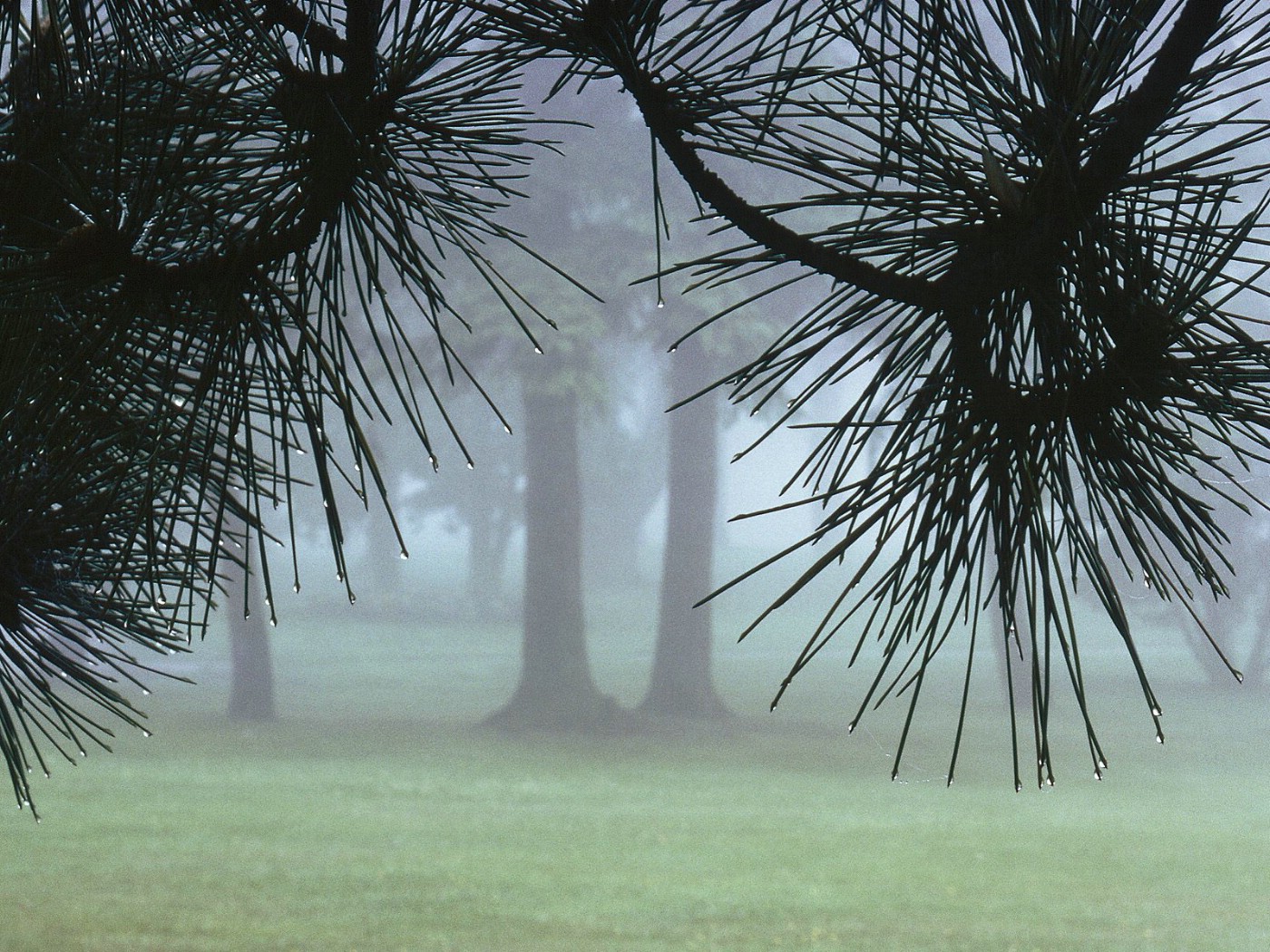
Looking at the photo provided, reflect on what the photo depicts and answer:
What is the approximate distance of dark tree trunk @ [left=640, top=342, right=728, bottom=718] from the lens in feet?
49.7

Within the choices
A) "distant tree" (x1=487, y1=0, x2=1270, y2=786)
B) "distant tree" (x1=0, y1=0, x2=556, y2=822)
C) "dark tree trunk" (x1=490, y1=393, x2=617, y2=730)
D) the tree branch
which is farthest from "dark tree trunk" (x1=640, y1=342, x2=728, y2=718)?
the tree branch

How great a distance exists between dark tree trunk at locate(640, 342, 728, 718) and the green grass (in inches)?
33.1

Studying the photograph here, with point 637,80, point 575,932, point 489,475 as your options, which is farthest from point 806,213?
point 637,80

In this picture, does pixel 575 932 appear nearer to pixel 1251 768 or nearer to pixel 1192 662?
pixel 1251 768

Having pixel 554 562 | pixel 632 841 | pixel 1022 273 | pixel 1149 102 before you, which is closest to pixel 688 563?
pixel 554 562

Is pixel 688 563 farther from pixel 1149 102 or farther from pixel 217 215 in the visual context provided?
pixel 1149 102

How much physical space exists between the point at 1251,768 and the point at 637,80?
13410 mm

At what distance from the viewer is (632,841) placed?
959 cm

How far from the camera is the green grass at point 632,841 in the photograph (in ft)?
24.0

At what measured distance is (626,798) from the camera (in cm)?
1106

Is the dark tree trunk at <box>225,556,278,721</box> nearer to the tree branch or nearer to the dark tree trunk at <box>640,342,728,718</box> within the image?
the dark tree trunk at <box>640,342,728,718</box>

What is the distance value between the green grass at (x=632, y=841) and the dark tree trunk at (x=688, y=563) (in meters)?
0.84

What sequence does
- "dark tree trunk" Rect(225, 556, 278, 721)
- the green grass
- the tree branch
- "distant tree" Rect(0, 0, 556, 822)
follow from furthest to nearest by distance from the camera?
"dark tree trunk" Rect(225, 556, 278, 721)
the green grass
"distant tree" Rect(0, 0, 556, 822)
the tree branch

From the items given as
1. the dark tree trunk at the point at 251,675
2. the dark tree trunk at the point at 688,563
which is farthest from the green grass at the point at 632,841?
the dark tree trunk at the point at 688,563
